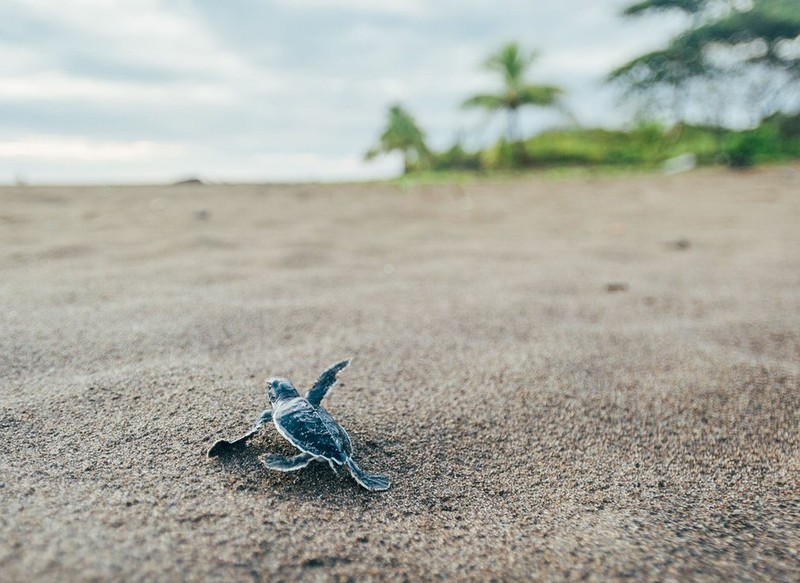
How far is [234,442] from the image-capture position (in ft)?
3.40

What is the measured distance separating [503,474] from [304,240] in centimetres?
248

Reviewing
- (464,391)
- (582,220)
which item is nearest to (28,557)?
(464,391)

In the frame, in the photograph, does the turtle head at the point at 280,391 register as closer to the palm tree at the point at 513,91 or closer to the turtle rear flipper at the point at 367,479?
the turtle rear flipper at the point at 367,479

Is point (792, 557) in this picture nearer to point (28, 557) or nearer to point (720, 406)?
point (720, 406)

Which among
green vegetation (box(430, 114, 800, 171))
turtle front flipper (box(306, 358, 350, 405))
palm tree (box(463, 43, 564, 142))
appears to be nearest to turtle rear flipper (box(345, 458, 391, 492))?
turtle front flipper (box(306, 358, 350, 405))

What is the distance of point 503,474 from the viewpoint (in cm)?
109

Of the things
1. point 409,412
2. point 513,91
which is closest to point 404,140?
point 513,91

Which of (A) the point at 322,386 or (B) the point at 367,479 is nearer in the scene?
(B) the point at 367,479

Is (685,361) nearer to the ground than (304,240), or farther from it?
nearer to the ground

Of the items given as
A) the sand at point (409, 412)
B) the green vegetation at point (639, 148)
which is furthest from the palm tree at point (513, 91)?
the sand at point (409, 412)

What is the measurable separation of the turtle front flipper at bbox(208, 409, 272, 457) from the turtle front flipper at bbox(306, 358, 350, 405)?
0.32ft

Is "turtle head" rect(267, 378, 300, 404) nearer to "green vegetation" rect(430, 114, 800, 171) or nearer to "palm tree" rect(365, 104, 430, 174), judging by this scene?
"green vegetation" rect(430, 114, 800, 171)

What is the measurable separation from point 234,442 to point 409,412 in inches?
16.4

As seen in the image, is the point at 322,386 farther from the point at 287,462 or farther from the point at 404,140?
the point at 404,140
